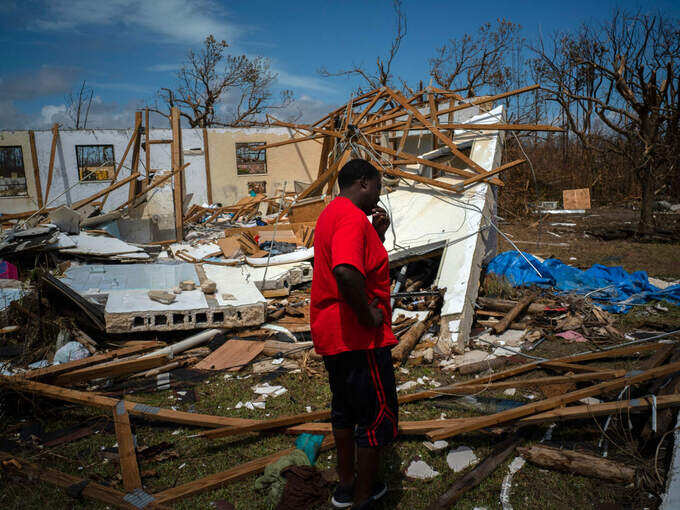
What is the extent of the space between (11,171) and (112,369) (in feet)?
54.7

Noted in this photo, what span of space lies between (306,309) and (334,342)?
13.5ft

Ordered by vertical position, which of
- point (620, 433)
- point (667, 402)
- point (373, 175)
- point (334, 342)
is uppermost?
point (373, 175)

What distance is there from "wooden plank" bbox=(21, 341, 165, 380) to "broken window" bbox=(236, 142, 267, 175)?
14.8m

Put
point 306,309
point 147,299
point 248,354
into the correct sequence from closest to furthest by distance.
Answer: point 248,354, point 147,299, point 306,309

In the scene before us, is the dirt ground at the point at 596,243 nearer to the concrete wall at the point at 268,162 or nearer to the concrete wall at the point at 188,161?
the concrete wall at the point at 268,162

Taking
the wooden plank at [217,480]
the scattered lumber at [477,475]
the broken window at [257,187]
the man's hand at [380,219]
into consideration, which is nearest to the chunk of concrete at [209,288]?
the wooden plank at [217,480]

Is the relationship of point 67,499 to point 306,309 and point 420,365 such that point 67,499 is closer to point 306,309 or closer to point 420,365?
point 420,365

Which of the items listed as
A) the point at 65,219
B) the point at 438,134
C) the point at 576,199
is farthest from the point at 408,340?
the point at 576,199

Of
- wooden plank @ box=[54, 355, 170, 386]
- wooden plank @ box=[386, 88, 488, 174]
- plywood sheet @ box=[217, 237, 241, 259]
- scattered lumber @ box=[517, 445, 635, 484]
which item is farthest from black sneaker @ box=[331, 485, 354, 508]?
plywood sheet @ box=[217, 237, 241, 259]

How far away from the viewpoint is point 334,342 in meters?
2.26

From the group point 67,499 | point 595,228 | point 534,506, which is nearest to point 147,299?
point 67,499

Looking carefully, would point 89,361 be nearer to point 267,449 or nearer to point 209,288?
point 209,288

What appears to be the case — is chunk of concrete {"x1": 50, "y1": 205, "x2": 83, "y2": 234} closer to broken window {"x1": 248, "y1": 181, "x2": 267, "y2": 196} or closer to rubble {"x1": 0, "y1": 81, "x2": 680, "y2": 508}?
rubble {"x1": 0, "y1": 81, "x2": 680, "y2": 508}

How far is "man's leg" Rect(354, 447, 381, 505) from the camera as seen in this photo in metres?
2.31
